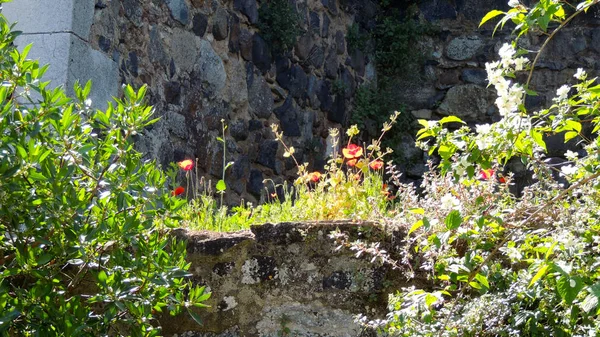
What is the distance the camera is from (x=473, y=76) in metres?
7.14

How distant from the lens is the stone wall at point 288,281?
2.80 metres

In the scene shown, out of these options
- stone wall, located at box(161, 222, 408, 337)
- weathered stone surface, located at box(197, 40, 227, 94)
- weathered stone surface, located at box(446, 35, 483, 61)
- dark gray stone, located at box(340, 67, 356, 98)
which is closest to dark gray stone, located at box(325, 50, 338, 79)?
dark gray stone, located at box(340, 67, 356, 98)

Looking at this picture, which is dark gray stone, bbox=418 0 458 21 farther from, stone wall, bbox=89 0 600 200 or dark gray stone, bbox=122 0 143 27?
dark gray stone, bbox=122 0 143 27

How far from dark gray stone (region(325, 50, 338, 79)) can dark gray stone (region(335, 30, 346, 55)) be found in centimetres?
9

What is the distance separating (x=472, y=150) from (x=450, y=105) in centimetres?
504

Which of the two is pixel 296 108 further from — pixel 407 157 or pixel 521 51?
pixel 521 51

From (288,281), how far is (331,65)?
12.8 feet

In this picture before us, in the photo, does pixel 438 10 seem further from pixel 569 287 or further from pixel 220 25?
pixel 569 287

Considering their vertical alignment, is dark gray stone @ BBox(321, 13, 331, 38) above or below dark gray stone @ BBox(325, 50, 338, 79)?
above

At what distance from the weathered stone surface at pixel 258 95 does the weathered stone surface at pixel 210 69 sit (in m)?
0.30

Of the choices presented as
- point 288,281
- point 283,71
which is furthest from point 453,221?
point 283,71

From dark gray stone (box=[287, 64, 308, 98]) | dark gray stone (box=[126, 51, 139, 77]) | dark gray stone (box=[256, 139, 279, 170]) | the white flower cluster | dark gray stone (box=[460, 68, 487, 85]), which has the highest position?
the white flower cluster

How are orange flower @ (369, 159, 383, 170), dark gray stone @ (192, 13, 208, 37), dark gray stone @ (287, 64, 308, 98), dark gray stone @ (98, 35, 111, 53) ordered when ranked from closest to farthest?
orange flower @ (369, 159, 383, 170) → dark gray stone @ (98, 35, 111, 53) → dark gray stone @ (192, 13, 208, 37) → dark gray stone @ (287, 64, 308, 98)

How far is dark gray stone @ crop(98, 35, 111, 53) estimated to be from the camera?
4.08 metres
